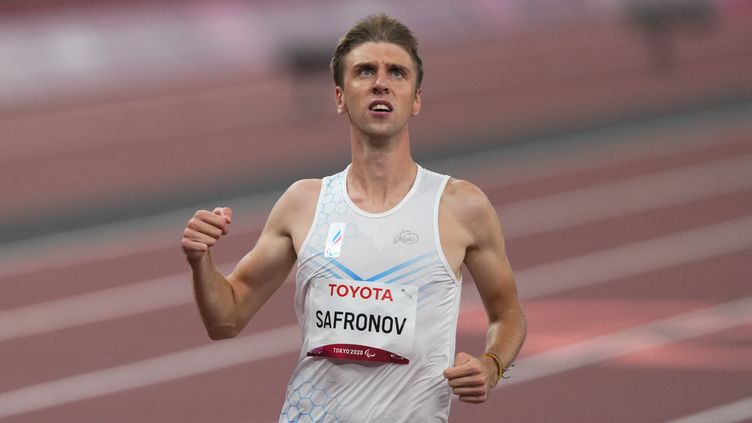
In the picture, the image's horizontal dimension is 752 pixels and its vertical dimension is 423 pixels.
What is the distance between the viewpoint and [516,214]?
1184cm

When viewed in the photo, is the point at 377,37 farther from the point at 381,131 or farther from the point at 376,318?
the point at 376,318

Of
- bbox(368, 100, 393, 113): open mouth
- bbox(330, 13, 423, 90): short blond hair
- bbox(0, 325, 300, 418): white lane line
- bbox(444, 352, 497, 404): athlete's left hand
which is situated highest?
bbox(330, 13, 423, 90): short blond hair

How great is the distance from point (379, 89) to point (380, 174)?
0.23 m

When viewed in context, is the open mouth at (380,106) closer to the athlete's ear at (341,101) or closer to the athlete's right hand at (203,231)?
the athlete's ear at (341,101)

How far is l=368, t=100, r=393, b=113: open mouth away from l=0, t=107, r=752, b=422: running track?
3902 millimetres

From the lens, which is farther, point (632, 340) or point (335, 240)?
point (632, 340)

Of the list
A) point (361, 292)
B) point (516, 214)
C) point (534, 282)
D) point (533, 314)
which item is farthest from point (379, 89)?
point (516, 214)

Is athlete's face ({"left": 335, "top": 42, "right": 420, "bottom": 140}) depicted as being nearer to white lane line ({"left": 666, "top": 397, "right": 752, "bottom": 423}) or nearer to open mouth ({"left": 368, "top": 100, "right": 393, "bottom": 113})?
open mouth ({"left": 368, "top": 100, "right": 393, "bottom": 113})

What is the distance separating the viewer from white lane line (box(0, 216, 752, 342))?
939cm

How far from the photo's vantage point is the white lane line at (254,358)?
789 centimetres

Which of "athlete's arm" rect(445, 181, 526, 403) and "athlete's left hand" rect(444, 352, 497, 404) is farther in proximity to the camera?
"athlete's arm" rect(445, 181, 526, 403)

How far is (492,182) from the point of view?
12.8 m

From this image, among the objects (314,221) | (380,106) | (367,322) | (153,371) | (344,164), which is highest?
(344,164)

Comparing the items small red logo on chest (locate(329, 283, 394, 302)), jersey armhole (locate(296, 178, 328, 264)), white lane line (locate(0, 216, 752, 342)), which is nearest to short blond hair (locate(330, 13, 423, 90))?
jersey armhole (locate(296, 178, 328, 264))
